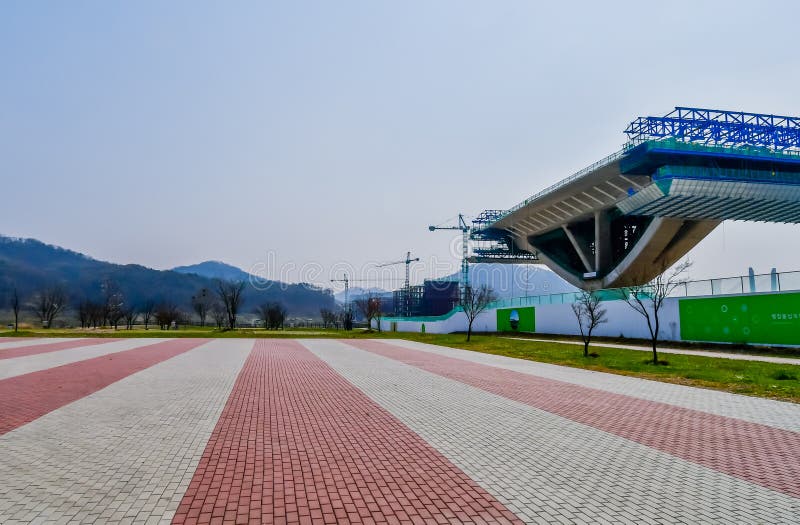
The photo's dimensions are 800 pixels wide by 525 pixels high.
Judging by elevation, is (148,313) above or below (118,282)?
below

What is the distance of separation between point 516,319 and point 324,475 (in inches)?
1717

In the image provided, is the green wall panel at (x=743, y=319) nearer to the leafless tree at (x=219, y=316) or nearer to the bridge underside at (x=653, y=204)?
the bridge underside at (x=653, y=204)

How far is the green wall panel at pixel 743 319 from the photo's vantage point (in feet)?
73.1

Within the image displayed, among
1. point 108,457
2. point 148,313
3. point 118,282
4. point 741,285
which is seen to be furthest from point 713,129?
point 118,282

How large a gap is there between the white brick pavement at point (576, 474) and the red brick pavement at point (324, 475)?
14.2 inches

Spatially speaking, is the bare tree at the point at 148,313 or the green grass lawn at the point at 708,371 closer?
the green grass lawn at the point at 708,371

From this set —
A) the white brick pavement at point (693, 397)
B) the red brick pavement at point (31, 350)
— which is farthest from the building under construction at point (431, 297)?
the white brick pavement at point (693, 397)

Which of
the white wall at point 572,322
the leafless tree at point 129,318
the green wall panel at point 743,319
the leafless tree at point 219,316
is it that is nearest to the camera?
the green wall panel at point 743,319

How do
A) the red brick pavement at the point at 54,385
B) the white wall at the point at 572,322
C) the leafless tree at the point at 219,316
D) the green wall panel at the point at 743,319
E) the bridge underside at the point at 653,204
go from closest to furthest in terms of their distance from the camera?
the red brick pavement at the point at 54,385 < the green wall panel at the point at 743,319 < the white wall at the point at 572,322 < the bridge underside at the point at 653,204 < the leafless tree at the point at 219,316

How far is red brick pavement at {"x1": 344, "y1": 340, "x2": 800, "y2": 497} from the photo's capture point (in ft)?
20.2

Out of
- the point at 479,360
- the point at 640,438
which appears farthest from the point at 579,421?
the point at 479,360

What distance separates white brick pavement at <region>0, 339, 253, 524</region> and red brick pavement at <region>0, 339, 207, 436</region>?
413 millimetres

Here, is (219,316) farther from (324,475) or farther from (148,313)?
(324,475)

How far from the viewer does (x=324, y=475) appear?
566 centimetres
